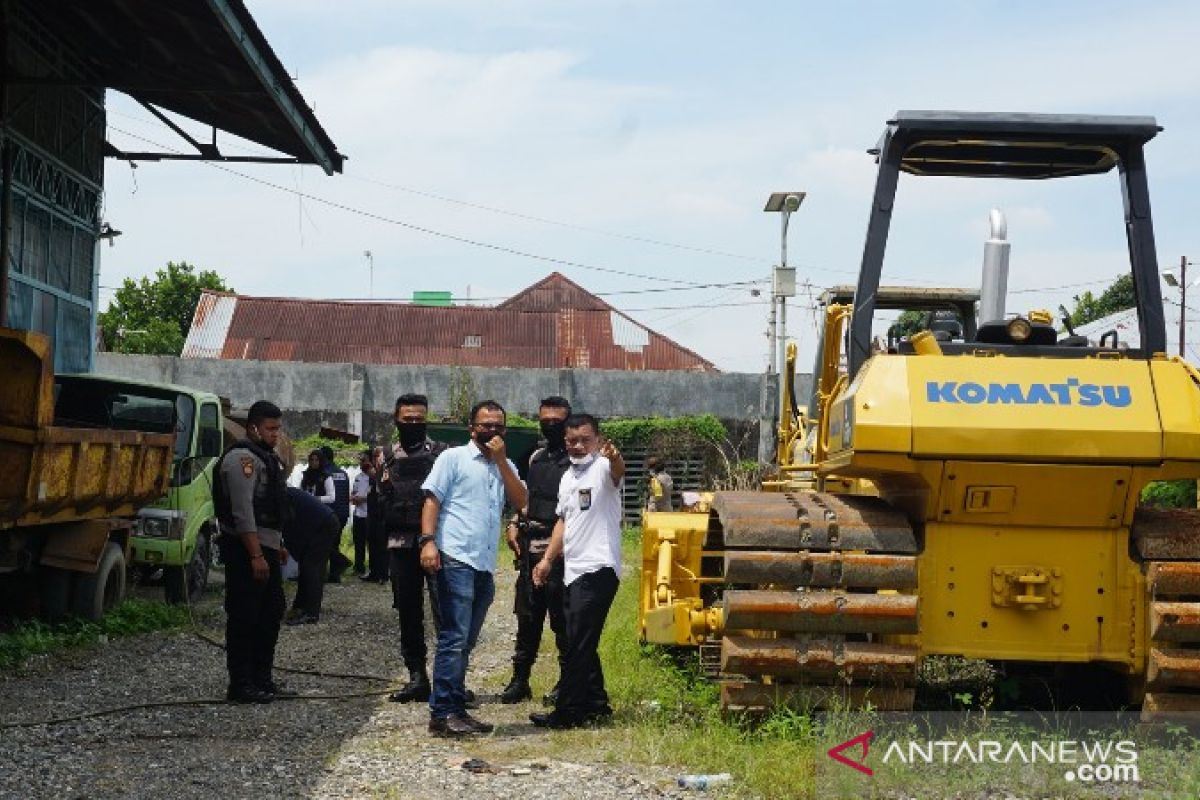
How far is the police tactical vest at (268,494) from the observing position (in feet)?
33.4

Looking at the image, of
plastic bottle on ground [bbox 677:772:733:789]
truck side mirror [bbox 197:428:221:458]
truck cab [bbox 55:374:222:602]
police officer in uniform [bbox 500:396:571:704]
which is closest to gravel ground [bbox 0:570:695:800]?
plastic bottle on ground [bbox 677:772:733:789]

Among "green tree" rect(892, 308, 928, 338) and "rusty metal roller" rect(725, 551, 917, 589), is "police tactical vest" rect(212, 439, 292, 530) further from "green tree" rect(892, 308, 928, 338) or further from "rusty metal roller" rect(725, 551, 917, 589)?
"green tree" rect(892, 308, 928, 338)

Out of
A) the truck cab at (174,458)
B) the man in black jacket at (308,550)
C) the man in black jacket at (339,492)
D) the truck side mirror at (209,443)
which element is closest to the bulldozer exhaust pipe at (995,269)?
the man in black jacket at (308,550)

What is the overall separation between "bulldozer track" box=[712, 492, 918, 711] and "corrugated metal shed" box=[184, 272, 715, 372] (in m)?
42.2

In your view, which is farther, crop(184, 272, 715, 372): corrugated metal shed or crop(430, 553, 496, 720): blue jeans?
crop(184, 272, 715, 372): corrugated metal shed

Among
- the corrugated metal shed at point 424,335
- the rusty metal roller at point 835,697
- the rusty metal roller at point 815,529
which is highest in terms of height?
the corrugated metal shed at point 424,335

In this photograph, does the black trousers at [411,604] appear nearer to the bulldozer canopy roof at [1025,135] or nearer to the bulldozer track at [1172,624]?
the bulldozer canopy roof at [1025,135]

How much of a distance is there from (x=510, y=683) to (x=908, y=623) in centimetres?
335

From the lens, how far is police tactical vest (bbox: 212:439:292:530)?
10.2 meters

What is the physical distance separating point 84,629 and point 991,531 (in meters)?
7.55

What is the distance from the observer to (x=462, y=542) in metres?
8.96

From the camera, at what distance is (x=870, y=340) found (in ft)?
28.5

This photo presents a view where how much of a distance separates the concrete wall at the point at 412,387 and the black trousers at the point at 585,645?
26087 millimetres

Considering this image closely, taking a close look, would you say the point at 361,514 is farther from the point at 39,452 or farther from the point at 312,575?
the point at 39,452
